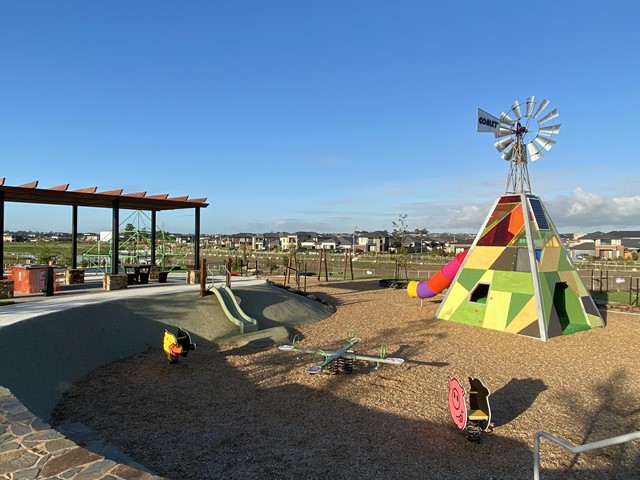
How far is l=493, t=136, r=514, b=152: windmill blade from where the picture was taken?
17672 mm

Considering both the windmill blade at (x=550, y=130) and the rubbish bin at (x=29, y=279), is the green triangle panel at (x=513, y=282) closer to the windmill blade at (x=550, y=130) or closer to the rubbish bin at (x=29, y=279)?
the windmill blade at (x=550, y=130)

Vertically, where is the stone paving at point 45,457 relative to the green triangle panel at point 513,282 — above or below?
below

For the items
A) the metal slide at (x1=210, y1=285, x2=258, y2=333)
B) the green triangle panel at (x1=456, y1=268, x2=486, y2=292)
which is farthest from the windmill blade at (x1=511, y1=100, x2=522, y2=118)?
the metal slide at (x1=210, y1=285, x2=258, y2=333)

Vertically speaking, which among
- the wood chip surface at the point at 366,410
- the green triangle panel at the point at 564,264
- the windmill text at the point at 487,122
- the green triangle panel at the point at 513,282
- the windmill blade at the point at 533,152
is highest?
the windmill text at the point at 487,122

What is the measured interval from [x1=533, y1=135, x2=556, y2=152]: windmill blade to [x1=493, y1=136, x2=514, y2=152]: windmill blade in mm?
902

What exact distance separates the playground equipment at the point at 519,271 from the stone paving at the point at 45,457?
43.6 feet

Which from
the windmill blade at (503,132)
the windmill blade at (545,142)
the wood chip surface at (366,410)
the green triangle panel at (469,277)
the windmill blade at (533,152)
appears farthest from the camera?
the windmill blade at (503,132)

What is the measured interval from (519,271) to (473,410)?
975cm

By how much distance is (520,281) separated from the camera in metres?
15.2

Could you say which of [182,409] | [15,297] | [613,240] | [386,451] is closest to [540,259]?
[386,451]

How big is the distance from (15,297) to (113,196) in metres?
4.84

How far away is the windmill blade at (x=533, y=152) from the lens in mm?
17250

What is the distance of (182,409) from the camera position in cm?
802

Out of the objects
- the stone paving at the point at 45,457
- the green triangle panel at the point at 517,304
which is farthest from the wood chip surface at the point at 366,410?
the stone paving at the point at 45,457
